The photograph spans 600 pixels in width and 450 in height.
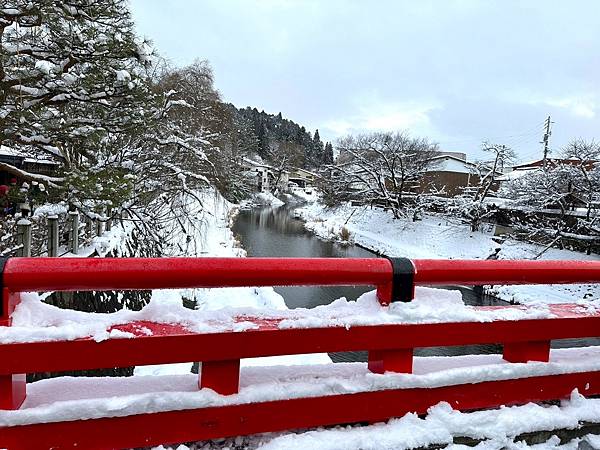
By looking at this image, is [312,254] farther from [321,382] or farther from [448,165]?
[448,165]

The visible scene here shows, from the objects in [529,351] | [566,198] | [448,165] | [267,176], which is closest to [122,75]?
[529,351]

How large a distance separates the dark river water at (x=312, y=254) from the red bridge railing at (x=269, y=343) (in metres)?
4.82

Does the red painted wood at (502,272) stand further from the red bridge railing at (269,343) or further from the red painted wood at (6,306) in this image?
the red painted wood at (6,306)

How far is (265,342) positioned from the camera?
1.78 m

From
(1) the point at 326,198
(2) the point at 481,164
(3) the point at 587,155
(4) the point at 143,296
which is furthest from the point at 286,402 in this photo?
(1) the point at 326,198

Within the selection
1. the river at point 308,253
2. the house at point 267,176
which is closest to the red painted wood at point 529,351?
the river at point 308,253

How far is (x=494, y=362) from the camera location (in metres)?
2.31

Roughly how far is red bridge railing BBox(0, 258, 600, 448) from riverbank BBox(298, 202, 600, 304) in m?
15.3

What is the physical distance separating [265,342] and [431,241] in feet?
88.6

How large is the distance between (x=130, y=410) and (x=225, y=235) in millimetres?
21592

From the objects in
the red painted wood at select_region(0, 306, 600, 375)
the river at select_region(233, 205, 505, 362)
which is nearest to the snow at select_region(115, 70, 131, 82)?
the river at select_region(233, 205, 505, 362)

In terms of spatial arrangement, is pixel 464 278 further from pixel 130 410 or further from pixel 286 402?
pixel 130 410

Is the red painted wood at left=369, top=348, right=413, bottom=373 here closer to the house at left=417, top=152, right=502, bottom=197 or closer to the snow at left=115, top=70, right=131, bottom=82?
the snow at left=115, top=70, right=131, bottom=82

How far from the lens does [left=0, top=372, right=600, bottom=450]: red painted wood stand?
61.3 inches
